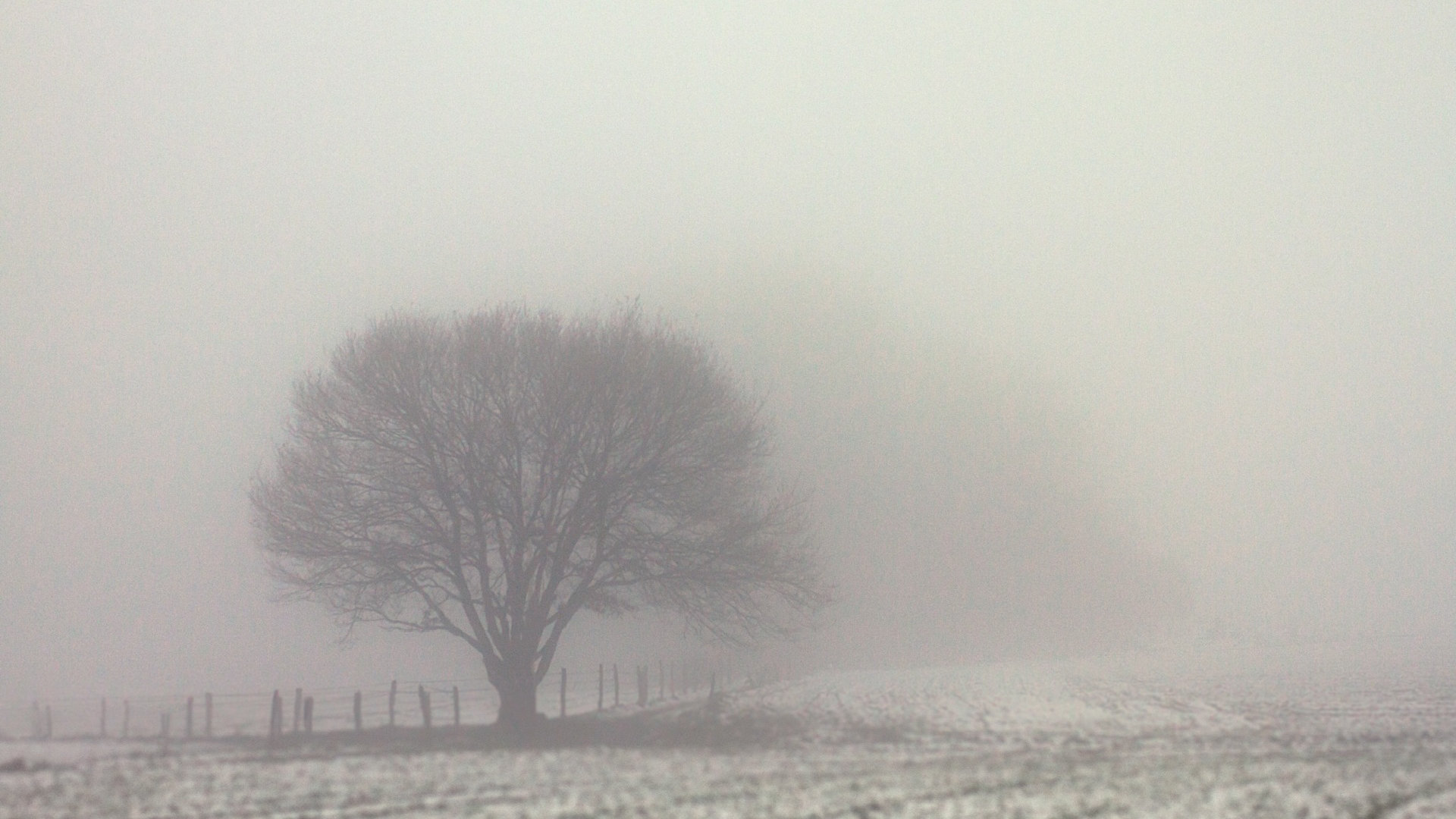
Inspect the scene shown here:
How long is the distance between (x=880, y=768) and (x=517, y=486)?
51.6 feet

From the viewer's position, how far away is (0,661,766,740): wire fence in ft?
96.9

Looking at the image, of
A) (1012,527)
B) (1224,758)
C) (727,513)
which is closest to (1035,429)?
(1012,527)

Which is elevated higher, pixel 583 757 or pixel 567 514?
pixel 567 514

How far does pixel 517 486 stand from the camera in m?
29.6

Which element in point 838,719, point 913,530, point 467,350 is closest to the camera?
point 838,719

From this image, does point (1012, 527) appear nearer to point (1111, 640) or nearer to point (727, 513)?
point (1111, 640)

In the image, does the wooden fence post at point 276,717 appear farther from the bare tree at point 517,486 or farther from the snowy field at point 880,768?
the bare tree at point 517,486

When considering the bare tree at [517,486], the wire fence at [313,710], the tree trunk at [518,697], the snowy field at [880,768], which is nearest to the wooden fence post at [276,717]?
the wire fence at [313,710]

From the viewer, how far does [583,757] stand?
65.6 feet

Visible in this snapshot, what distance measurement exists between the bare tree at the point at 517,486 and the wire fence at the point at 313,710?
2.99 meters

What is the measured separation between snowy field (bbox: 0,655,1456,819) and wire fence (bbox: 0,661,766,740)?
3.97 m

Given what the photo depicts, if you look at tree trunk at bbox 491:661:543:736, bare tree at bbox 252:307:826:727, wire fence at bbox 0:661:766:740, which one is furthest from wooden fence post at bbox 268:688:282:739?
tree trunk at bbox 491:661:543:736

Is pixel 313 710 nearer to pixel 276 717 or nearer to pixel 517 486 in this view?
pixel 276 717

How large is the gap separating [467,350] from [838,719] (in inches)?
566
